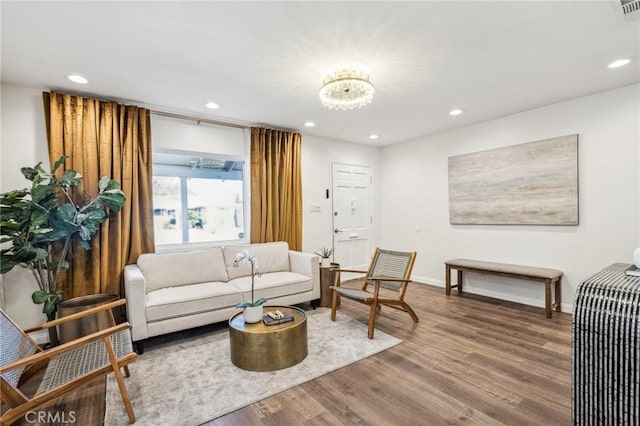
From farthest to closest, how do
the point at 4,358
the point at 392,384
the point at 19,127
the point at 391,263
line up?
the point at 391,263
the point at 19,127
the point at 392,384
the point at 4,358

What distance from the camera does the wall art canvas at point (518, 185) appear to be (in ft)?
11.9

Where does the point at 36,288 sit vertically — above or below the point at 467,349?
above

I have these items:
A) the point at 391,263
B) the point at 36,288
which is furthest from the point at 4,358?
the point at 391,263

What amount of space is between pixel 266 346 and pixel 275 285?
3.66 feet

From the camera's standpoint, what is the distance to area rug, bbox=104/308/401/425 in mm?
1964

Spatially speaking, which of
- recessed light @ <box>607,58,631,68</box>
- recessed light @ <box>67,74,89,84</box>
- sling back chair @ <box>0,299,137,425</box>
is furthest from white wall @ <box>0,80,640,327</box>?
sling back chair @ <box>0,299,137,425</box>

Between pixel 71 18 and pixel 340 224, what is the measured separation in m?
4.23

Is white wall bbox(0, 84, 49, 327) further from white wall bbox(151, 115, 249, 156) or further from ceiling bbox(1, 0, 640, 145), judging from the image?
white wall bbox(151, 115, 249, 156)

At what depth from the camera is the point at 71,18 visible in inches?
76.7

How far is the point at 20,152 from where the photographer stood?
294 cm

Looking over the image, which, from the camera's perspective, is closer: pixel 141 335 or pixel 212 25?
pixel 212 25

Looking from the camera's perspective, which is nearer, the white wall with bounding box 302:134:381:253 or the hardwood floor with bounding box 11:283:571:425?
the hardwood floor with bounding box 11:283:571:425

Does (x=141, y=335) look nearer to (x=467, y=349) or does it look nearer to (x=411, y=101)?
(x=467, y=349)

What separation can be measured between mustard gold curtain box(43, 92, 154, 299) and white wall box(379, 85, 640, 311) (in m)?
4.17
